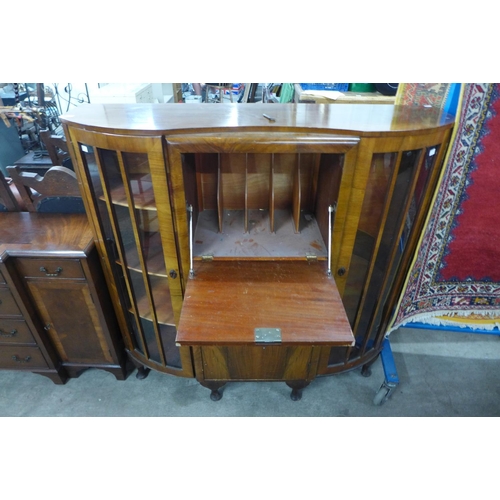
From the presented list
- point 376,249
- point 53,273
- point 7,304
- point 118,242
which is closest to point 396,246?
point 376,249

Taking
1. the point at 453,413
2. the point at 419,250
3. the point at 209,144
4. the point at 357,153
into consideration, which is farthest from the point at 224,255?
the point at 453,413

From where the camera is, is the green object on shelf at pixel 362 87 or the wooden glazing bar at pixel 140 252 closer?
the wooden glazing bar at pixel 140 252

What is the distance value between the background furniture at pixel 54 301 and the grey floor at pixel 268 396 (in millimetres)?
125

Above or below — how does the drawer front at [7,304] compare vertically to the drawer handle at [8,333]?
above

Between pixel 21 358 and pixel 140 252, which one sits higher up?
pixel 140 252

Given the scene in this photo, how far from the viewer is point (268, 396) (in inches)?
72.4

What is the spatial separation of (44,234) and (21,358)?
730 millimetres

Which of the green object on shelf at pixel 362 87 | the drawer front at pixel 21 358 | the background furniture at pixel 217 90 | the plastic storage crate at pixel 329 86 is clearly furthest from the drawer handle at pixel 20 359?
the background furniture at pixel 217 90

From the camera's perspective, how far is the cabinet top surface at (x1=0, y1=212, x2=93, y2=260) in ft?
4.49

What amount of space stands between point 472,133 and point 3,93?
13.7ft

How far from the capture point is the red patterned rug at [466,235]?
3.83 feet

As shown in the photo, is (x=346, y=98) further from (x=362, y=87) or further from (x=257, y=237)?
(x=257, y=237)

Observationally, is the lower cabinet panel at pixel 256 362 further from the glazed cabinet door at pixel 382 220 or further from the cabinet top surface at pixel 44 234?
the cabinet top surface at pixel 44 234

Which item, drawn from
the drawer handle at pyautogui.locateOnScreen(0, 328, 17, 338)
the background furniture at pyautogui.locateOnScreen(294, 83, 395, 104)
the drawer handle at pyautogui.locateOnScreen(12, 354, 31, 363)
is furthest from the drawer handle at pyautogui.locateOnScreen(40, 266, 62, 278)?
the background furniture at pyautogui.locateOnScreen(294, 83, 395, 104)
